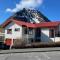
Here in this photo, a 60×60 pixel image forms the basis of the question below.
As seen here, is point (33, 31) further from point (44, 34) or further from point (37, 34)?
point (44, 34)

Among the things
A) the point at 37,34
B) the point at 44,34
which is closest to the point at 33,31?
the point at 37,34

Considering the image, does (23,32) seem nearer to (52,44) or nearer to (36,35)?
(36,35)

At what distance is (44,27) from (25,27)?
12.3 ft

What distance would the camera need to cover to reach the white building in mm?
48094

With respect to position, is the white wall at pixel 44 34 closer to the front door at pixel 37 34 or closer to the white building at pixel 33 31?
the white building at pixel 33 31

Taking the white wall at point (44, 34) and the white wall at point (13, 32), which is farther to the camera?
the white wall at point (13, 32)

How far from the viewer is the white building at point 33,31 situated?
48.1 m

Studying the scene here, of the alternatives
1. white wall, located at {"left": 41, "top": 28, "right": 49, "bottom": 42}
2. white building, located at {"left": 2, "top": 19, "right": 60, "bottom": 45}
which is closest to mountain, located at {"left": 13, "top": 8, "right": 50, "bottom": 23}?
white building, located at {"left": 2, "top": 19, "right": 60, "bottom": 45}

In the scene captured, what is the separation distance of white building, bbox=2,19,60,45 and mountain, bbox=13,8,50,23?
901cm

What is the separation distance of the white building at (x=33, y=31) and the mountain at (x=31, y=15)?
29.5 ft

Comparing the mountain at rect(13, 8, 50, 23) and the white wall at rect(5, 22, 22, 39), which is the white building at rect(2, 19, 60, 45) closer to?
the white wall at rect(5, 22, 22, 39)

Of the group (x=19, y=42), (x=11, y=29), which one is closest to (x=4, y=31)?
(x=11, y=29)

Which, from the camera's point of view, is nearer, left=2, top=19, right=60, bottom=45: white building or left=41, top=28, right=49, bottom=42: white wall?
left=2, top=19, right=60, bottom=45: white building

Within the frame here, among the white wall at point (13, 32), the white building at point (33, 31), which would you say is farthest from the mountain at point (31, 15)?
the white building at point (33, 31)
